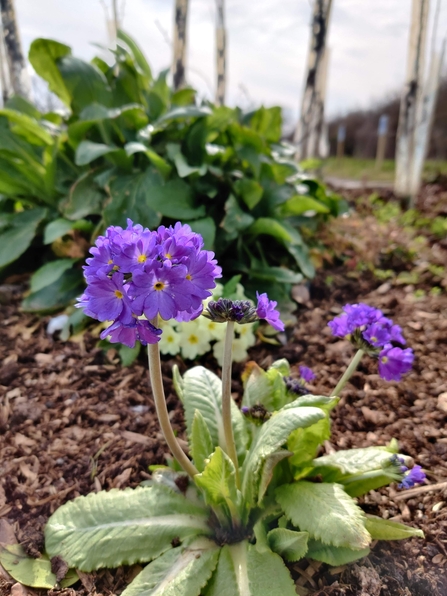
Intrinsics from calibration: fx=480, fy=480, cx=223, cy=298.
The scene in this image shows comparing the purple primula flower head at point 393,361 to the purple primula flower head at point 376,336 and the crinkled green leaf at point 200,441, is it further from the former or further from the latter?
the crinkled green leaf at point 200,441

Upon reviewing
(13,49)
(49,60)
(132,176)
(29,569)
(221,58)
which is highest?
(221,58)

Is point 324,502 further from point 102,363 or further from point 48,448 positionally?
point 102,363

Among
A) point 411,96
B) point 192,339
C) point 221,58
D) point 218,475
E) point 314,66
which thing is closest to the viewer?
point 218,475

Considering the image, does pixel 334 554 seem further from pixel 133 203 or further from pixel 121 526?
pixel 133 203

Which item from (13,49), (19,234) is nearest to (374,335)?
(19,234)

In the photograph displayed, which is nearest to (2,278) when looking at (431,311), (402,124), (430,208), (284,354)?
(284,354)

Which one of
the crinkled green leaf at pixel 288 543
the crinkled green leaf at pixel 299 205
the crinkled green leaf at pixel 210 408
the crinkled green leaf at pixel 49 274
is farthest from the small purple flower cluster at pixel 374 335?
the crinkled green leaf at pixel 49 274
